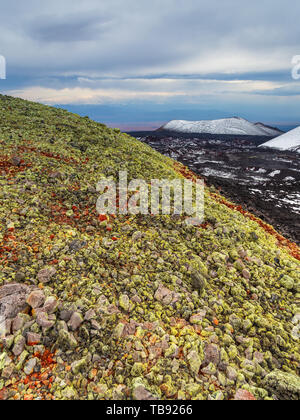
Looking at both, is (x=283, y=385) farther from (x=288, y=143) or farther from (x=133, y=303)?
(x=288, y=143)

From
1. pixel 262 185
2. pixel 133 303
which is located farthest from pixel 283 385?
pixel 262 185

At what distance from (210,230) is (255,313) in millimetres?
3162

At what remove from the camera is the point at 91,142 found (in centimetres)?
1361

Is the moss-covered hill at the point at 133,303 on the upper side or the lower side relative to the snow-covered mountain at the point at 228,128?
lower

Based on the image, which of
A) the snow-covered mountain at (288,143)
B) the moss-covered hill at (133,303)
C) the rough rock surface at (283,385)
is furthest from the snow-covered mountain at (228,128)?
the rough rock surface at (283,385)

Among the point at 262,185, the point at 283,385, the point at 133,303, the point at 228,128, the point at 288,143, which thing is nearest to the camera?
the point at 283,385

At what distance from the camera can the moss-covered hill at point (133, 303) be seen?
4.04 metres

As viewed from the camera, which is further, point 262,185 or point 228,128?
Answer: point 228,128

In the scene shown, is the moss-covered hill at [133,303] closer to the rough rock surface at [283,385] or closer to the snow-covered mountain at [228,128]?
the rough rock surface at [283,385]

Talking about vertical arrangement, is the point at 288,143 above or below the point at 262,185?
above

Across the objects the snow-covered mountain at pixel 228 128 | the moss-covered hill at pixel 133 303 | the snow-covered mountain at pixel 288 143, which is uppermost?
the snow-covered mountain at pixel 228 128

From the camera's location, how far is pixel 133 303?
5.26 m

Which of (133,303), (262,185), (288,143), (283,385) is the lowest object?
(283,385)

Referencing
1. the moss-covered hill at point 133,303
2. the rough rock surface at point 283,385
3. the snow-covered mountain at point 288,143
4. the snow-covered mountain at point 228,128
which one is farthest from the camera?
the snow-covered mountain at point 228,128
